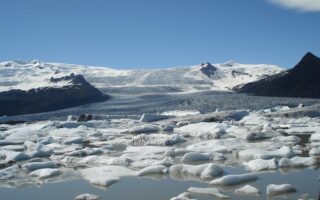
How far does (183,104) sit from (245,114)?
16.0 meters

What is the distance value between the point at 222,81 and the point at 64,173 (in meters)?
81.7

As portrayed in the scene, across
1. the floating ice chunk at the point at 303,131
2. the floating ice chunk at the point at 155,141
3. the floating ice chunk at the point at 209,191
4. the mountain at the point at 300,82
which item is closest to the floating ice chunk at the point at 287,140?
the floating ice chunk at the point at 303,131

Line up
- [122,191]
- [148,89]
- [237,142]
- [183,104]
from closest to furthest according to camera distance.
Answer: [122,191], [237,142], [183,104], [148,89]

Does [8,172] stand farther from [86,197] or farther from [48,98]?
[48,98]

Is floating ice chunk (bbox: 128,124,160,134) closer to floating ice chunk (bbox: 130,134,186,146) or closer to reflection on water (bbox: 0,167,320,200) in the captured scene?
floating ice chunk (bbox: 130,134,186,146)

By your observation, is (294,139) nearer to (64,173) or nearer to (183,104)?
(64,173)

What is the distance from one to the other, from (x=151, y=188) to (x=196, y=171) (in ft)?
3.71

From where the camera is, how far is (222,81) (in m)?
87.4

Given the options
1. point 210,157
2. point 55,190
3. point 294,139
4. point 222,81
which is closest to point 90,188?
point 55,190

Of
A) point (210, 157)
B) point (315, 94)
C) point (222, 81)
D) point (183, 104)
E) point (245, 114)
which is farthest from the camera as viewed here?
point (222, 81)

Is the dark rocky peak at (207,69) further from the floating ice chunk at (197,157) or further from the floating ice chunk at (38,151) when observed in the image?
the floating ice chunk at (197,157)

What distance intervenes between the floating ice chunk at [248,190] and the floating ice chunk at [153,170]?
1.81 metres

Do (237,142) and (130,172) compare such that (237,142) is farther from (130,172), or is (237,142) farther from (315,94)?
(315,94)

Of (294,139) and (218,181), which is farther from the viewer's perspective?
(294,139)
